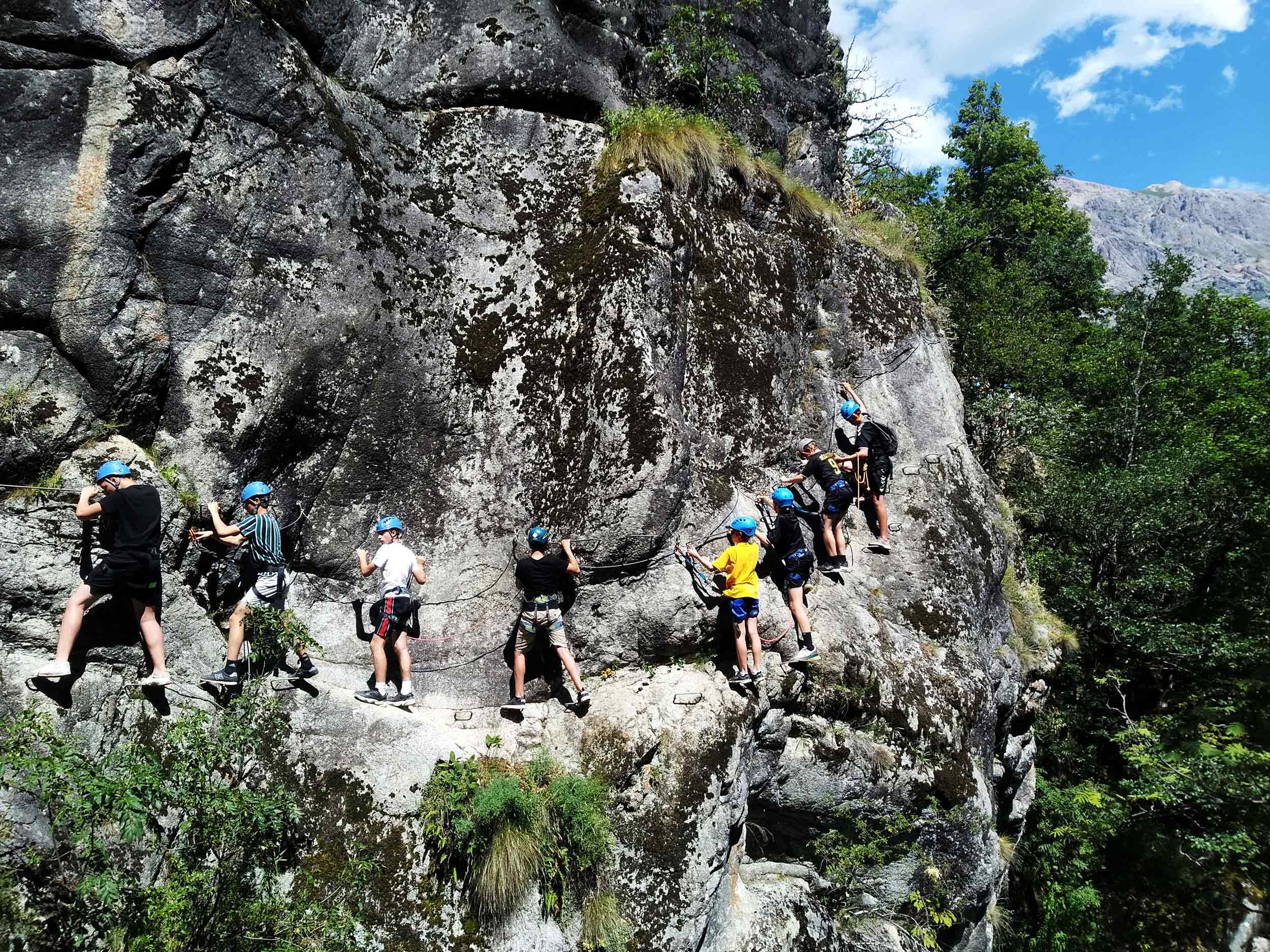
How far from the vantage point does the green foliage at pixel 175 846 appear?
20.4 feet

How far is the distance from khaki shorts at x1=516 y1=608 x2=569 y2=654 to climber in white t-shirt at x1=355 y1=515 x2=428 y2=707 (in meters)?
1.27

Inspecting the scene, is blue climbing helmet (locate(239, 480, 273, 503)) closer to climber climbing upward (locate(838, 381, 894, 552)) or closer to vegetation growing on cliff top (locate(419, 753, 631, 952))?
vegetation growing on cliff top (locate(419, 753, 631, 952))

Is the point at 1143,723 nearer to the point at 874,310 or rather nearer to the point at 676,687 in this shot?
the point at 874,310

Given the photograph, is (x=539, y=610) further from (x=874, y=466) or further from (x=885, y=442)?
(x=885, y=442)

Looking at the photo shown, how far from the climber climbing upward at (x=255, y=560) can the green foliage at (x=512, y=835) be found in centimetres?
218

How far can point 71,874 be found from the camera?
6.53 meters

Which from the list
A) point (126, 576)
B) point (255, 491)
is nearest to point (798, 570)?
point (255, 491)

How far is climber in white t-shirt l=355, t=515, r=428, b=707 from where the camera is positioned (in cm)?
836

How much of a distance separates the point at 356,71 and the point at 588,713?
9383mm

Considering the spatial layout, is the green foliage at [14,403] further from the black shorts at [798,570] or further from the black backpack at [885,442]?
the black backpack at [885,442]

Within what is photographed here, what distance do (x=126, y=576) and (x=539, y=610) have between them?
4.15m

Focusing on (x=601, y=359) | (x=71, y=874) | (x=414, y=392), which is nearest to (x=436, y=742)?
(x=71, y=874)

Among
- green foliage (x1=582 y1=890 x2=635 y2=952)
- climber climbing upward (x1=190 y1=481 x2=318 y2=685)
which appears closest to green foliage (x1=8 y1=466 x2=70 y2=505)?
climber climbing upward (x1=190 y1=481 x2=318 y2=685)

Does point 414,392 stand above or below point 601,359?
below
